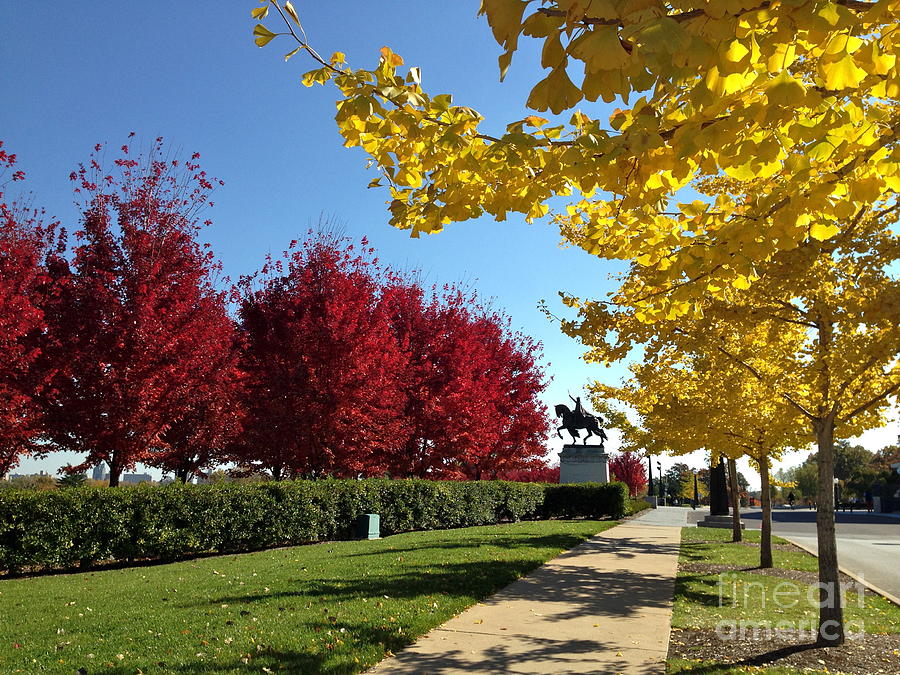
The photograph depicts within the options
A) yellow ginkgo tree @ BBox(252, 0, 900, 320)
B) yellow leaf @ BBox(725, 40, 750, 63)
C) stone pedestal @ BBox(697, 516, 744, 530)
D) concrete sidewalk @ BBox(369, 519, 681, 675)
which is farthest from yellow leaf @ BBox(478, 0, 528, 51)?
stone pedestal @ BBox(697, 516, 744, 530)

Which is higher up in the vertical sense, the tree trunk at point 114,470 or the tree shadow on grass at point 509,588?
the tree trunk at point 114,470

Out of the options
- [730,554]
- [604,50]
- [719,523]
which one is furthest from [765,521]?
[719,523]

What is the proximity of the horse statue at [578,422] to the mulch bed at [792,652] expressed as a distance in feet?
79.0

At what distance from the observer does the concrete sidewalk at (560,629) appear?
4.86m

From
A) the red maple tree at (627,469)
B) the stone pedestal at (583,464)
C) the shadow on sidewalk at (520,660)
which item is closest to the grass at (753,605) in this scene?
the shadow on sidewalk at (520,660)

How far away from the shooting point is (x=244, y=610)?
20.6 ft

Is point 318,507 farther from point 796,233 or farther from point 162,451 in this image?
point 796,233

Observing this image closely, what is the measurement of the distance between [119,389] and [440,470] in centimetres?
1174

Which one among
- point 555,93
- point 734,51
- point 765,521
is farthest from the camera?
→ point 765,521

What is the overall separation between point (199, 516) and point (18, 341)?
530 cm

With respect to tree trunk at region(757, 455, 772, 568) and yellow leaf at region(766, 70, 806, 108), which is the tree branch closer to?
yellow leaf at region(766, 70, 806, 108)

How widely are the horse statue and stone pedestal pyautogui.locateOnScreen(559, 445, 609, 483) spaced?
47 cm

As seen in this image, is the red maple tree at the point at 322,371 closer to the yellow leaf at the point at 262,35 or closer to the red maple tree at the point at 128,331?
the red maple tree at the point at 128,331

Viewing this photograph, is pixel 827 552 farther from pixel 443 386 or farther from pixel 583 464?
pixel 583 464
